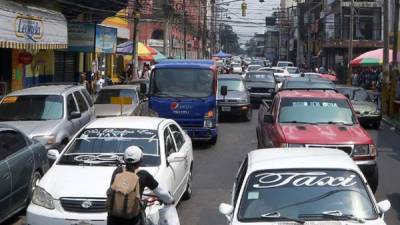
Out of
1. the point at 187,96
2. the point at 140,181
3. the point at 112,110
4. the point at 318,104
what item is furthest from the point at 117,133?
the point at 112,110

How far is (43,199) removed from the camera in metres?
8.12

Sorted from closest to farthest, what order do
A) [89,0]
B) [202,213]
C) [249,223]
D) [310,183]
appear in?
[249,223], [310,183], [202,213], [89,0]

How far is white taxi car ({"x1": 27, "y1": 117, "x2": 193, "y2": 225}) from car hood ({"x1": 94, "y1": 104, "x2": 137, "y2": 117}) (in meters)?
8.28

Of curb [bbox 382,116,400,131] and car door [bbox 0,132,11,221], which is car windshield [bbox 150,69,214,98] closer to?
car door [bbox 0,132,11,221]

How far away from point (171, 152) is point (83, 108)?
22.5 feet

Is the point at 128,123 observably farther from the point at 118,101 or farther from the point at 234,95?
the point at 234,95

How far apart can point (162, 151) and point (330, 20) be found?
74608 mm

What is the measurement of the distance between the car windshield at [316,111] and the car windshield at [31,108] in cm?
489

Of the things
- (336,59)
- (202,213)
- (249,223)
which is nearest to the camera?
(249,223)

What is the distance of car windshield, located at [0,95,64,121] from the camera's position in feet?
47.5

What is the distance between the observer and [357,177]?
6.53m

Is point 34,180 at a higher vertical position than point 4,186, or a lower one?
lower

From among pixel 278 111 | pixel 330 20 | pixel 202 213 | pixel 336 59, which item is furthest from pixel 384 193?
pixel 330 20

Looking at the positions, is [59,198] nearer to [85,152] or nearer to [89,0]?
[85,152]
